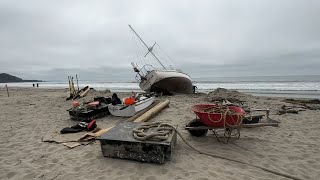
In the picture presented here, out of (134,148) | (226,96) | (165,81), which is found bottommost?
(134,148)

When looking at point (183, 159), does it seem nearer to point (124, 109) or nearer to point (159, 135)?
point (159, 135)

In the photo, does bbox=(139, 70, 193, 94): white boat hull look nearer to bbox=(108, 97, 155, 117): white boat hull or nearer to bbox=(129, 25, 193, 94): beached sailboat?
bbox=(129, 25, 193, 94): beached sailboat

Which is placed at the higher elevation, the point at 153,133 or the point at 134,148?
the point at 153,133

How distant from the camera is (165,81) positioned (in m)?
19.3

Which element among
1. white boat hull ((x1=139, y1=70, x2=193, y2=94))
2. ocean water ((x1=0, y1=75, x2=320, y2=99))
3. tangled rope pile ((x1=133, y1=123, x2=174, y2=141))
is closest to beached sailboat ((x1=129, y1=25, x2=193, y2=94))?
white boat hull ((x1=139, y1=70, x2=193, y2=94))

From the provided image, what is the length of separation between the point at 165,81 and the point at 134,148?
48.5 feet

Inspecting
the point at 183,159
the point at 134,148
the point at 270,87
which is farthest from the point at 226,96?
the point at 270,87

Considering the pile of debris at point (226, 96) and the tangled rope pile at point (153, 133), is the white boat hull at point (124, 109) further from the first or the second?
the pile of debris at point (226, 96)

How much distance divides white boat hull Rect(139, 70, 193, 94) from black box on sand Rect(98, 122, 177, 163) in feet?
46.5

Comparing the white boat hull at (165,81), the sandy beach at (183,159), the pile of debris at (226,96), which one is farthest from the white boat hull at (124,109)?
the white boat hull at (165,81)

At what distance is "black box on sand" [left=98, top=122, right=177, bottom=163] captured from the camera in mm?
4527

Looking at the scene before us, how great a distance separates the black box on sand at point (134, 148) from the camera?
4527mm

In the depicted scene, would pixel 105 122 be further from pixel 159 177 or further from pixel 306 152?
pixel 306 152

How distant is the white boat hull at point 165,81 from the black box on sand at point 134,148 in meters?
14.2
